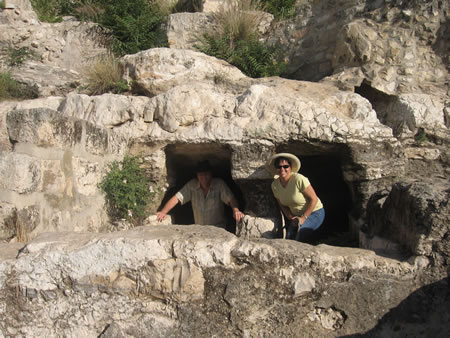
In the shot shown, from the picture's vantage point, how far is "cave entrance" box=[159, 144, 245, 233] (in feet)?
12.9

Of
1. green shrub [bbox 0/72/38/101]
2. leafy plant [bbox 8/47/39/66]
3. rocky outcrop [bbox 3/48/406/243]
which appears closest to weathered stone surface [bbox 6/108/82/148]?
rocky outcrop [bbox 3/48/406/243]

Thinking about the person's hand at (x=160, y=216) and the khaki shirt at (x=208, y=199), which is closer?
the person's hand at (x=160, y=216)

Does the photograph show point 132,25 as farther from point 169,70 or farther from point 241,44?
point 169,70

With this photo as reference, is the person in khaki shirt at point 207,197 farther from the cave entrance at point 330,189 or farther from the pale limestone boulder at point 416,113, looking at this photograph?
the pale limestone boulder at point 416,113

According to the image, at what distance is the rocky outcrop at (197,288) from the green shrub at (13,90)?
3.36m

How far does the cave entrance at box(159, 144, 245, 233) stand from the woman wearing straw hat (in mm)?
572

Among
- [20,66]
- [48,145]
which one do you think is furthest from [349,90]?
[20,66]

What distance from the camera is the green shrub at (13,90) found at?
505cm

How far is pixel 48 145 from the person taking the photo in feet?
10.0

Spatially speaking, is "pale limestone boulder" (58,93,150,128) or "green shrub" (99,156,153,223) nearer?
"green shrub" (99,156,153,223)

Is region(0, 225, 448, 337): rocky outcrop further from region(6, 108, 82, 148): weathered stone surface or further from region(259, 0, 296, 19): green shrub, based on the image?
region(259, 0, 296, 19): green shrub

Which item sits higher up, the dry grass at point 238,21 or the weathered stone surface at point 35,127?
the dry grass at point 238,21

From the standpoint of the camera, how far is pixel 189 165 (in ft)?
14.8

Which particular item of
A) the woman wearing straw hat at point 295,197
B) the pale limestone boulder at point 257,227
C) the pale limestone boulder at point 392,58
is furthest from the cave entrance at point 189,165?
the pale limestone boulder at point 392,58
